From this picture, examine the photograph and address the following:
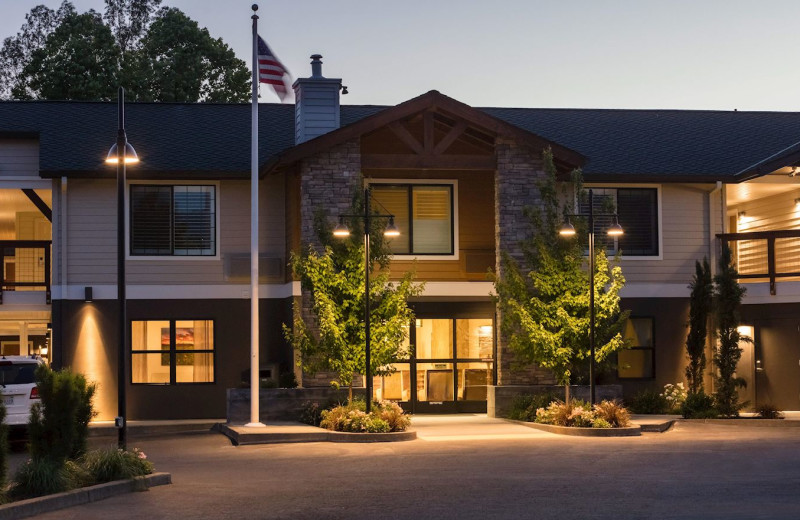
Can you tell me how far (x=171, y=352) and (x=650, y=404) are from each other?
11.4 metres

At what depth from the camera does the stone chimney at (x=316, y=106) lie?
29.2m

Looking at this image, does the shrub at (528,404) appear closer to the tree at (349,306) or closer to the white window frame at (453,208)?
the tree at (349,306)

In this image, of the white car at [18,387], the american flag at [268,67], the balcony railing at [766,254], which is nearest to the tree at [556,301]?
the balcony railing at [766,254]

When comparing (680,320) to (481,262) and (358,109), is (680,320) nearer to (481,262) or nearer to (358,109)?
(481,262)

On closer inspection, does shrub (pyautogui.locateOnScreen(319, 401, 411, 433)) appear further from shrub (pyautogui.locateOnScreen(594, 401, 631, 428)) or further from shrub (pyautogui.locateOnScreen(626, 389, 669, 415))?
shrub (pyautogui.locateOnScreen(626, 389, 669, 415))

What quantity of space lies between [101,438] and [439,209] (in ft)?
31.2

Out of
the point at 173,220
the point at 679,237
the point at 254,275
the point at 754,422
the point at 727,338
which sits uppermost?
the point at 173,220

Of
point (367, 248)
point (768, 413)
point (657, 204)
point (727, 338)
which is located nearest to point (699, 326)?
point (727, 338)

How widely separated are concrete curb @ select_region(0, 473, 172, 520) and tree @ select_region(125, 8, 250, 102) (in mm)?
38827

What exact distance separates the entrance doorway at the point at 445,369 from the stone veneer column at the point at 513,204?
1293 mm

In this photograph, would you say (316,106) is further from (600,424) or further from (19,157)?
(600,424)

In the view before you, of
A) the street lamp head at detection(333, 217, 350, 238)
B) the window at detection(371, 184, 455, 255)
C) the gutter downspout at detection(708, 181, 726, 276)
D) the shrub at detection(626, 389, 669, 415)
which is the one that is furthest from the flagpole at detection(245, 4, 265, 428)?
the gutter downspout at detection(708, 181, 726, 276)

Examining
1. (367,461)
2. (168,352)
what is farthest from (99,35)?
(367,461)

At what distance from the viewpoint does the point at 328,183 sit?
2727cm
